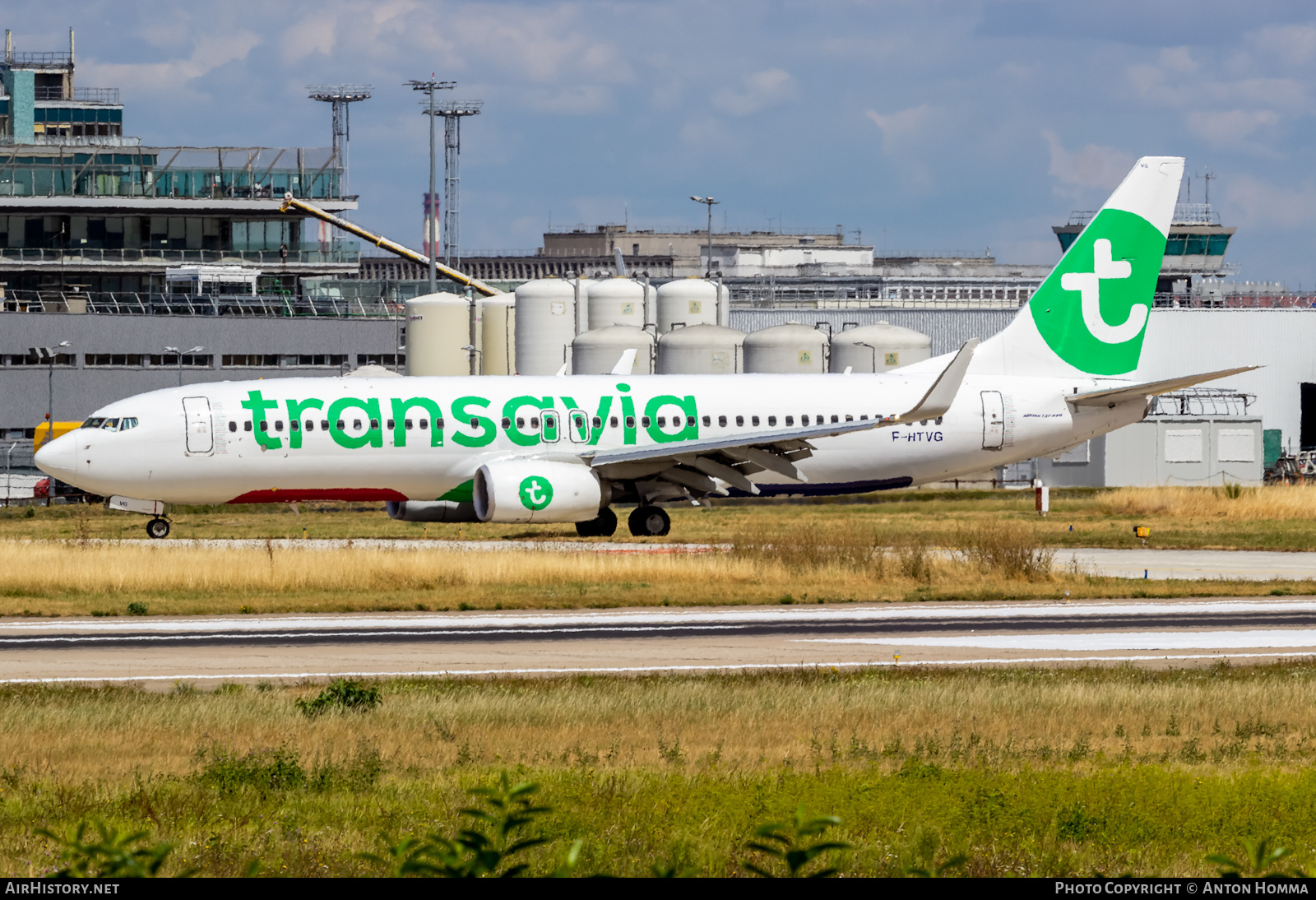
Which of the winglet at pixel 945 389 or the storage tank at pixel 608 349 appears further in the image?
the storage tank at pixel 608 349

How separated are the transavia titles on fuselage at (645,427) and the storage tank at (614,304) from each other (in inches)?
1657

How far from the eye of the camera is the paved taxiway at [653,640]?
22844 millimetres

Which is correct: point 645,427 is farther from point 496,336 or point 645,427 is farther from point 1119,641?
point 496,336

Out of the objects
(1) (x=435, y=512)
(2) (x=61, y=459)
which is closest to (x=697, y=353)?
(1) (x=435, y=512)

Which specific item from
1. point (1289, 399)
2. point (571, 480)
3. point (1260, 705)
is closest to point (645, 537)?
point (571, 480)

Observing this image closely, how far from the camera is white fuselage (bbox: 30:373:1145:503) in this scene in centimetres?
4234

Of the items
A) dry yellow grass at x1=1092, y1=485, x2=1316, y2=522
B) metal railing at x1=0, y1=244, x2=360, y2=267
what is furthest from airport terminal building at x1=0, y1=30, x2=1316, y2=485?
dry yellow grass at x1=1092, y1=485, x2=1316, y2=522

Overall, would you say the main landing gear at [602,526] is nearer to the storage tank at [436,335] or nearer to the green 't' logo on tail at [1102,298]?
the green 't' logo on tail at [1102,298]

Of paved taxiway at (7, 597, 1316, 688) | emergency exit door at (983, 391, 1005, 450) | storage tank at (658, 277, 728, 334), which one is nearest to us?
paved taxiway at (7, 597, 1316, 688)

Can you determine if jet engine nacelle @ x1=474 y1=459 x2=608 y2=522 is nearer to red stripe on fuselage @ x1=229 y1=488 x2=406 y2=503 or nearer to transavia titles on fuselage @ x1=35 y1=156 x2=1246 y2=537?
transavia titles on fuselage @ x1=35 y1=156 x2=1246 y2=537

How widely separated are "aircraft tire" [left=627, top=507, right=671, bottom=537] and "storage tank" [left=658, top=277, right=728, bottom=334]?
149 feet

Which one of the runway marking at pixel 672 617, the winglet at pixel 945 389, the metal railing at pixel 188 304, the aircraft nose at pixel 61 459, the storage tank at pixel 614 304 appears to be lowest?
the runway marking at pixel 672 617

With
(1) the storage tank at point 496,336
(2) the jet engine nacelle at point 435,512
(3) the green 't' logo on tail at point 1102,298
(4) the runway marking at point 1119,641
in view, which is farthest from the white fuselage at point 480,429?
(1) the storage tank at point 496,336

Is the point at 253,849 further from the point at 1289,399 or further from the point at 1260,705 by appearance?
the point at 1289,399
